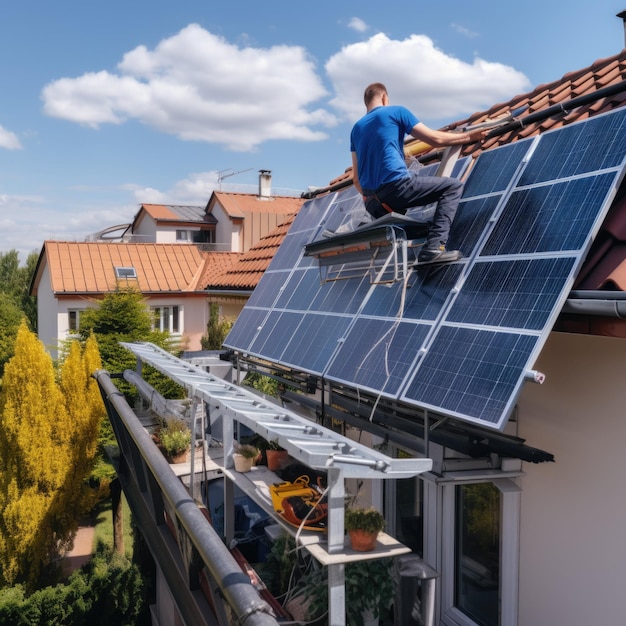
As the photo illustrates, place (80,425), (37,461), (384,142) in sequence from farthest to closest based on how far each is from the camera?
(80,425) → (37,461) → (384,142)

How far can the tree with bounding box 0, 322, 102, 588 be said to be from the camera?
539 inches

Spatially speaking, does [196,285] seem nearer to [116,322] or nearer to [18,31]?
[116,322]

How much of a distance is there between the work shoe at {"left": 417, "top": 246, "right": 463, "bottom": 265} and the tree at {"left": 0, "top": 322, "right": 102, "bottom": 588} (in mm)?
10981

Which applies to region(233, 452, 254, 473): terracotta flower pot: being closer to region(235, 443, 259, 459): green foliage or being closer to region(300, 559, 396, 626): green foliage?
region(235, 443, 259, 459): green foliage

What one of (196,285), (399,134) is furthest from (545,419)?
(196,285)

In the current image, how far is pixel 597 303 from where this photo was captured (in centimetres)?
→ 418

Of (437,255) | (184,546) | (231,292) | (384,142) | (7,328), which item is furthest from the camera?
(7,328)

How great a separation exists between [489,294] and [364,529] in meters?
1.88

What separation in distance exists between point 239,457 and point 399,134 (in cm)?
349

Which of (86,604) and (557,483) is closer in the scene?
(557,483)

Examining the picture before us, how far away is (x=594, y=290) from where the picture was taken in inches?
171

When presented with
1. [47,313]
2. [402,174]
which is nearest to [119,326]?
[47,313]

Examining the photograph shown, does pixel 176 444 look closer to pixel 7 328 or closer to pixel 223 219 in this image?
pixel 7 328

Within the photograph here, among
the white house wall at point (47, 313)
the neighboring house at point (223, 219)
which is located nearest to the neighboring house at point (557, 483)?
the white house wall at point (47, 313)
